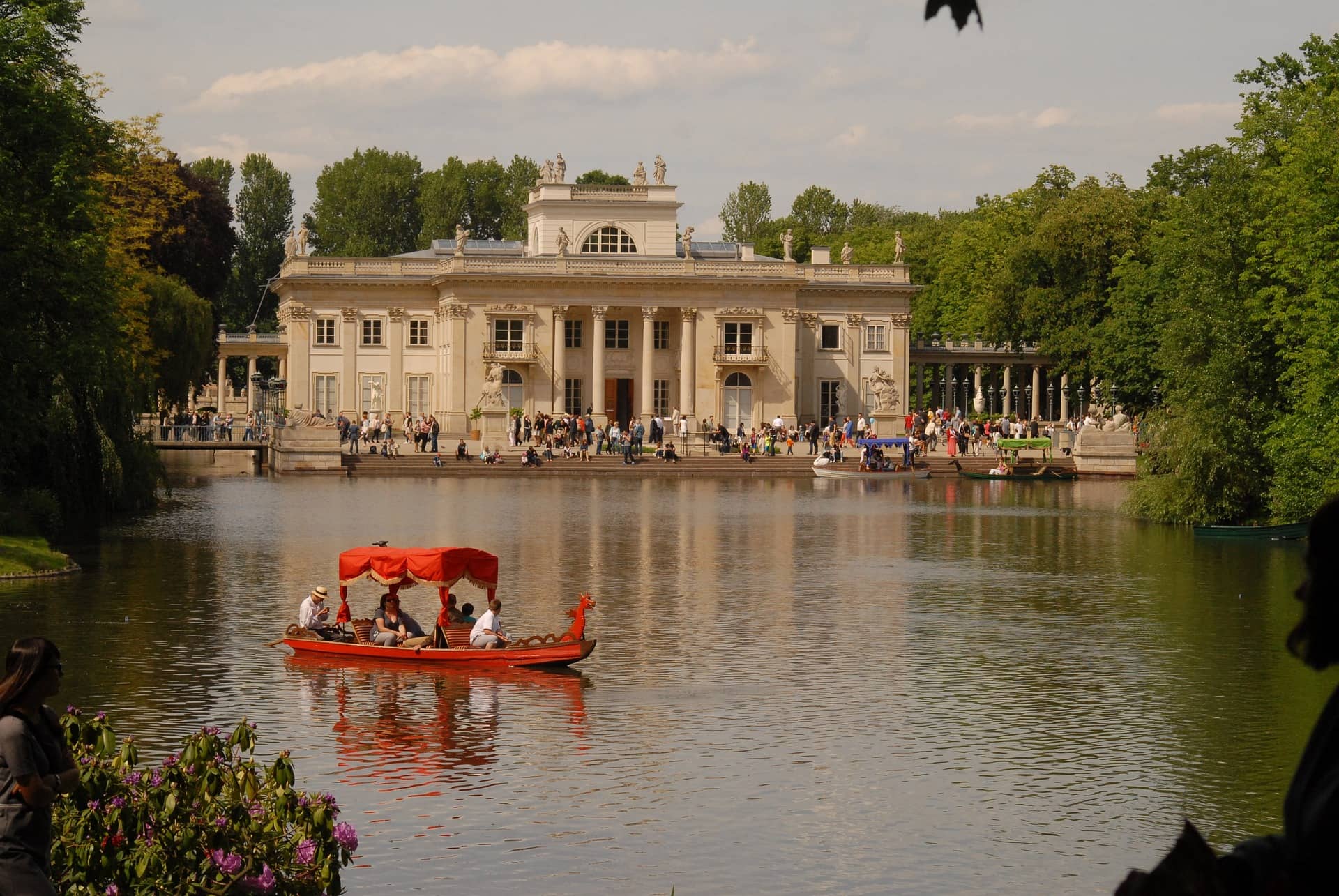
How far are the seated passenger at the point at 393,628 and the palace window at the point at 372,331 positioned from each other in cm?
6056

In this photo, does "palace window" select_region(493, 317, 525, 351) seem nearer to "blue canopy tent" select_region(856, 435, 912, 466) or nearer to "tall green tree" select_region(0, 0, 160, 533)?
"blue canopy tent" select_region(856, 435, 912, 466)

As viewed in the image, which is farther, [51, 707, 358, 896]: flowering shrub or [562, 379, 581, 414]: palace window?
[562, 379, 581, 414]: palace window

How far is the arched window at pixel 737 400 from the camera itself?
265ft

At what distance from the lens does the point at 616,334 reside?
266ft

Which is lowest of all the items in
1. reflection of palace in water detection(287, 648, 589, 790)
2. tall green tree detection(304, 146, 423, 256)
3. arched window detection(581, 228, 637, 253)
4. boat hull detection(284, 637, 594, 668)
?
reflection of palace in water detection(287, 648, 589, 790)

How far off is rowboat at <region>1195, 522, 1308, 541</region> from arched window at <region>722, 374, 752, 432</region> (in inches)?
1667

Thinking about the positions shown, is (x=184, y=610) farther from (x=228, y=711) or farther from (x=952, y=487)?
(x=952, y=487)

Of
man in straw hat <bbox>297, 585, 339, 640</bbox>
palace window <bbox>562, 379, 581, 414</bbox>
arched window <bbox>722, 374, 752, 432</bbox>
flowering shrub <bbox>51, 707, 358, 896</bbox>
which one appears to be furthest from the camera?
arched window <bbox>722, 374, 752, 432</bbox>

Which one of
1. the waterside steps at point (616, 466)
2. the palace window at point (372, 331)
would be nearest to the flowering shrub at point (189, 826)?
the waterside steps at point (616, 466)

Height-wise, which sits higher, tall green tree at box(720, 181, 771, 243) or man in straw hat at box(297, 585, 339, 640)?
tall green tree at box(720, 181, 771, 243)

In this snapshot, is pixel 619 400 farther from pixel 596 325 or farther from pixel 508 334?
pixel 508 334

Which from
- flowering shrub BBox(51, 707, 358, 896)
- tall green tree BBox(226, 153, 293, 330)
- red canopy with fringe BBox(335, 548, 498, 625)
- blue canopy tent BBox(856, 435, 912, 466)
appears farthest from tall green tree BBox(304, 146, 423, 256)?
flowering shrub BBox(51, 707, 358, 896)

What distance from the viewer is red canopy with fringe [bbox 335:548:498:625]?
72.3 ft

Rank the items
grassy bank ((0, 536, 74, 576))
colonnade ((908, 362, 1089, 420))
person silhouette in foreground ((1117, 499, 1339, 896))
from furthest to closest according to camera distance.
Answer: colonnade ((908, 362, 1089, 420)) → grassy bank ((0, 536, 74, 576)) → person silhouette in foreground ((1117, 499, 1339, 896))
